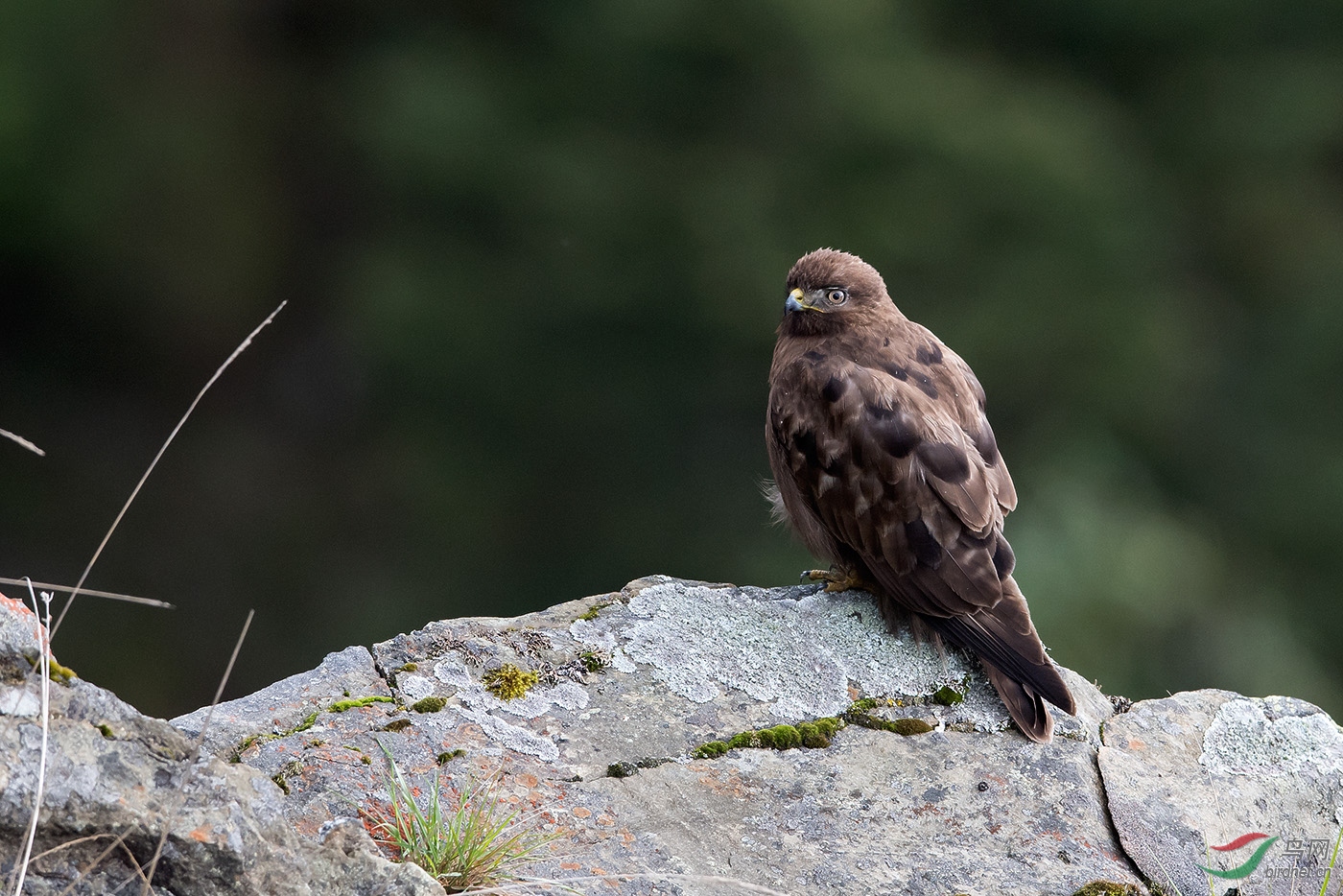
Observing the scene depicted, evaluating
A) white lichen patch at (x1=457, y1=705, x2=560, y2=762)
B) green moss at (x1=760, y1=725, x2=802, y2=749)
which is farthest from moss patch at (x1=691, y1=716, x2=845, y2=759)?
white lichen patch at (x1=457, y1=705, x2=560, y2=762)

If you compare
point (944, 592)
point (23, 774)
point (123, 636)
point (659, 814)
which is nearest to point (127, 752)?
point (23, 774)

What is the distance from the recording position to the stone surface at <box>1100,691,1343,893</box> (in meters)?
2.77

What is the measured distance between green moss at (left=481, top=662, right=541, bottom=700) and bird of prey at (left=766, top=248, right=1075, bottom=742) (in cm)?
102

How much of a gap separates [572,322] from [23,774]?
6195 millimetres

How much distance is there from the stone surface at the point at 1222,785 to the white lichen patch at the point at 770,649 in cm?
36

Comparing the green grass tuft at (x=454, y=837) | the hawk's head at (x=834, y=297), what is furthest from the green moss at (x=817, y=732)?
the hawk's head at (x=834, y=297)

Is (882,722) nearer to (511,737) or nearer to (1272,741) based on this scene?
(511,737)

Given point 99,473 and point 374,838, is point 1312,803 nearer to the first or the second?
point 374,838

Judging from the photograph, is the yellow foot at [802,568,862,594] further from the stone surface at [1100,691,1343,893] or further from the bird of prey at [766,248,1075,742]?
the stone surface at [1100,691,1343,893]

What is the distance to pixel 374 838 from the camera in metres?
2.33

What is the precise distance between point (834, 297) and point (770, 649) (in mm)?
1596

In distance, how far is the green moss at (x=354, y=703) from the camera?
2.72 m

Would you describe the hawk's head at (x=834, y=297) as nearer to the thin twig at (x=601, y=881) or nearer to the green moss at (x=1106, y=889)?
the green moss at (x=1106, y=889)

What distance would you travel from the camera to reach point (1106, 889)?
2.58m
